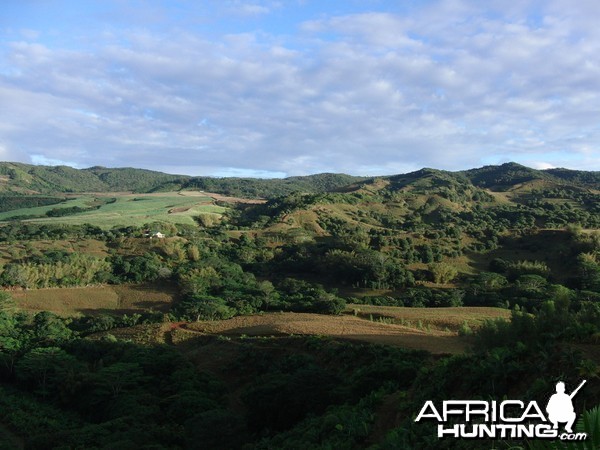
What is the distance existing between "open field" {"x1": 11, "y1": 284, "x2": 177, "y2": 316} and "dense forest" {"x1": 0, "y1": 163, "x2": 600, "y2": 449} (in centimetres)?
113

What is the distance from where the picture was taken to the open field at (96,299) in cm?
4550

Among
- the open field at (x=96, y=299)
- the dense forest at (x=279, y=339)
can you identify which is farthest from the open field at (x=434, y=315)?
the open field at (x=96, y=299)

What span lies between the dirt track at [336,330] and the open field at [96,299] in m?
13.8

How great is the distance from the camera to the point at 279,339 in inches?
1169

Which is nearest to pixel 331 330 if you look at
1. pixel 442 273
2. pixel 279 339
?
pixel 279 339

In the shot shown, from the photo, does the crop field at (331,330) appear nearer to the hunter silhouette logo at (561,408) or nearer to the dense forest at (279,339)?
the dense forest at (279,339)

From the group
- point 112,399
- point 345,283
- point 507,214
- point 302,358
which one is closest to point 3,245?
point 345,283

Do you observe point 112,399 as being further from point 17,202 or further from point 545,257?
point 17,202

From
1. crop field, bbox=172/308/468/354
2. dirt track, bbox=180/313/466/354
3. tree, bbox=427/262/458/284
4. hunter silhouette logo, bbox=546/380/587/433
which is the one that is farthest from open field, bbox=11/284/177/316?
hunter silhouette logo, bbox=546/380/587/433

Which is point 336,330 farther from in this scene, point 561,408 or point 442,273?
point 442,273

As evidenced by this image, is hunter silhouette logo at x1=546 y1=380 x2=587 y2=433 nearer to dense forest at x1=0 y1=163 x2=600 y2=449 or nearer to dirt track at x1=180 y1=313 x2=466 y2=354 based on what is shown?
dense forest at x1=0 y1=163 x2=600 y2=449

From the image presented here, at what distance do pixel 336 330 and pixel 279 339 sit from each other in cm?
410

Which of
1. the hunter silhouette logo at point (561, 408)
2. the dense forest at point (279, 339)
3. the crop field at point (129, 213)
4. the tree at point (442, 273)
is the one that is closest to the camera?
the hunter silhouette logo at point (561, 408)

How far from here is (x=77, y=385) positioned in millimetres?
24781
